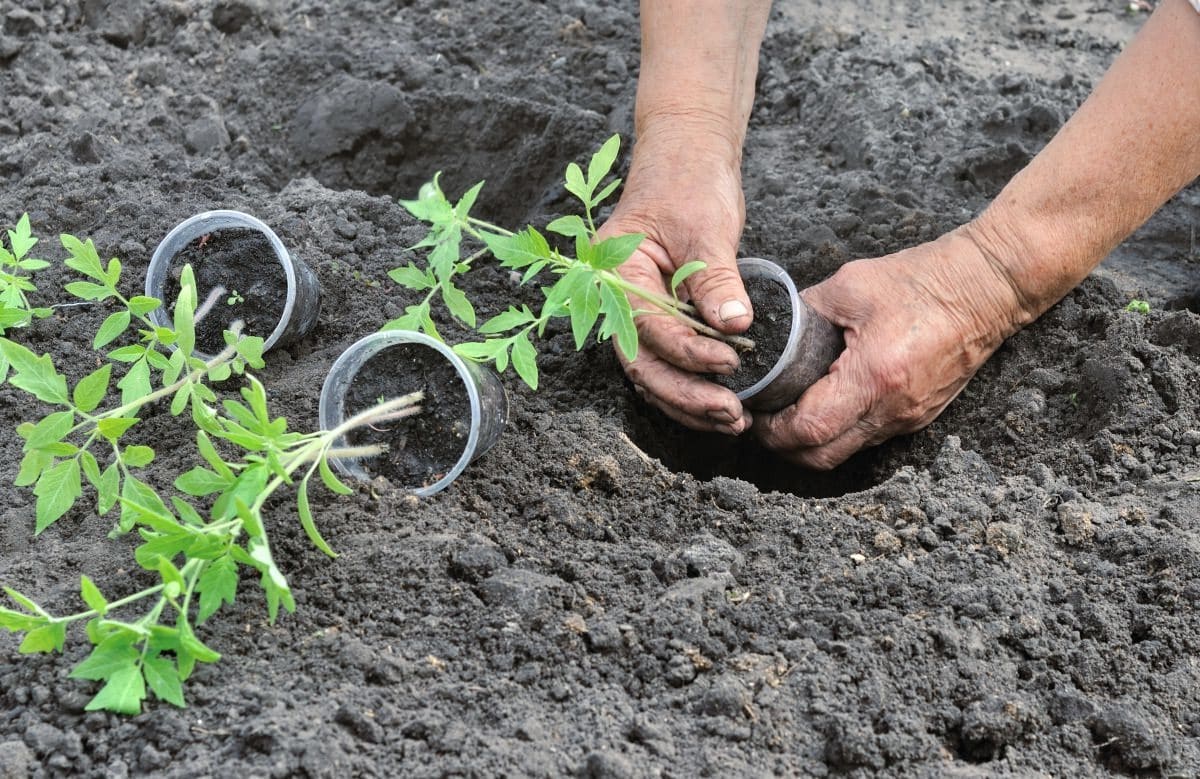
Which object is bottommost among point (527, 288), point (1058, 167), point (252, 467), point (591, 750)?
point (527, 288)

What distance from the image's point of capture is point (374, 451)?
2.23 meters

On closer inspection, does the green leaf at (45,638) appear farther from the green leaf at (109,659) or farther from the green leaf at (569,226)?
the green leaf at (569,226)

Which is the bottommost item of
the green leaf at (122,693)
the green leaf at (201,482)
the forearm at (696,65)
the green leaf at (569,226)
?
the green leaf at (122,693)

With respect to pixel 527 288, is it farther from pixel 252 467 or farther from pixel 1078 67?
pixel 1078 67

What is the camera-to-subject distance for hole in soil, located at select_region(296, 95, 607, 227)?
143 inches

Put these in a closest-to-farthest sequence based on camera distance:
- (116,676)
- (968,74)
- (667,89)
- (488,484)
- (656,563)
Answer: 1. (116,676)
2. (656,563)
3. (488,484)
4. (667,89)
5. (968,74)

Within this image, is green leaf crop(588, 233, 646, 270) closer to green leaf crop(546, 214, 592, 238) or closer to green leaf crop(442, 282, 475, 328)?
green leaf crop(546, 214, 592, 238)

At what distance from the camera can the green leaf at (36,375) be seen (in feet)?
6.65

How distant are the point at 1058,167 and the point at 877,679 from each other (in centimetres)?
138

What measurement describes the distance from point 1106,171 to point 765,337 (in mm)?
841

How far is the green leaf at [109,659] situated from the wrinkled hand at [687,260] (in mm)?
1146

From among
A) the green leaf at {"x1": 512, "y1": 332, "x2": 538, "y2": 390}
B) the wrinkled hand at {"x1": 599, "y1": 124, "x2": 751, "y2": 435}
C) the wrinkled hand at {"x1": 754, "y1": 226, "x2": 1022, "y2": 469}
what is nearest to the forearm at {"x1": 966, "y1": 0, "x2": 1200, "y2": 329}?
the wrinkled hand at {"x1": 754, "y1": 226, "x2": 1022, "y2": 469}

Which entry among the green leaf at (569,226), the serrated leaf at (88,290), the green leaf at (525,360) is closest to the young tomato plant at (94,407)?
the serrated leaf at (88,290)

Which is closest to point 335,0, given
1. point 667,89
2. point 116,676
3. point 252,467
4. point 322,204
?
point 322,204
